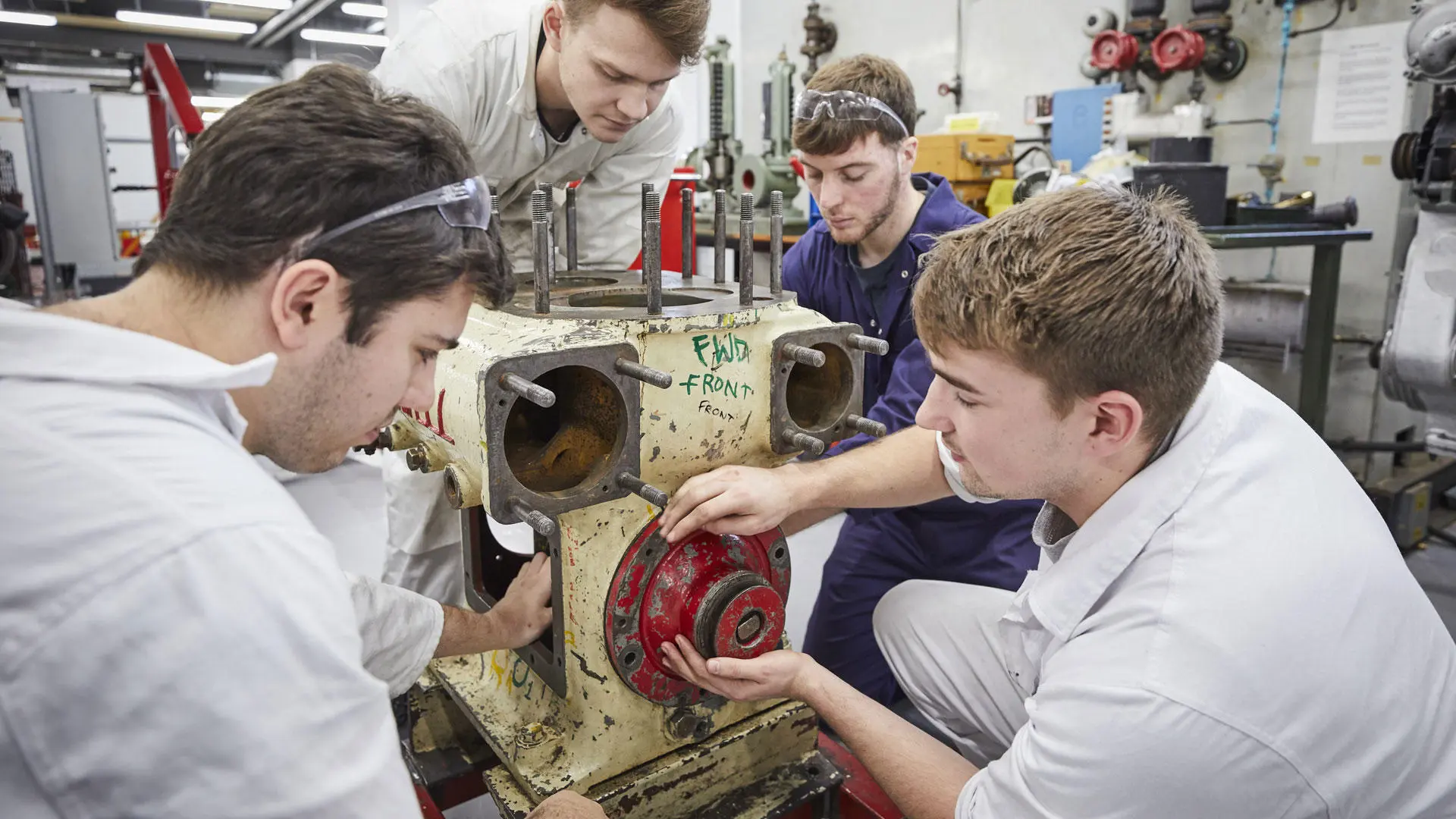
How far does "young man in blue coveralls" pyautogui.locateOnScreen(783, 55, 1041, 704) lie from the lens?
1.69 m

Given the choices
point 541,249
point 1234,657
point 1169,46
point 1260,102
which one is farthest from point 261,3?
point 1234,657

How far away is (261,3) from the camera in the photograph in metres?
8.28

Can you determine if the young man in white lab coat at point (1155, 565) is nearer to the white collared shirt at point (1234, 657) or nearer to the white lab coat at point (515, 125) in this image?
the white collared shirt at point (1234, 657)

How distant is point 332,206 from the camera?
68 centimetres

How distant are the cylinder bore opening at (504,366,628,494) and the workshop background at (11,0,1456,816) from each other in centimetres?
72

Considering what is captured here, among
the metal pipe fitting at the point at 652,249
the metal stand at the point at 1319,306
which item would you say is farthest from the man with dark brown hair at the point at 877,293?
the metal stand at the point at 1319,306

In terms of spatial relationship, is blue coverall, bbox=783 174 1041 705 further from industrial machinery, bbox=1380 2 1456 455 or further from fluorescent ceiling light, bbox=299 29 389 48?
fluorescent ceiling light, bbox=299 29 389 48

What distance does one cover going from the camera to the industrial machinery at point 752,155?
3914 millimetres

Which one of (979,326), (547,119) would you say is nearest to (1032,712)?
(979,326)

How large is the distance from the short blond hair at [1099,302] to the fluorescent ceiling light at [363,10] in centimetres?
937

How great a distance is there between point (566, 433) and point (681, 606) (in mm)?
258

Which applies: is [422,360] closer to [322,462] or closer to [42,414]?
[322,462]

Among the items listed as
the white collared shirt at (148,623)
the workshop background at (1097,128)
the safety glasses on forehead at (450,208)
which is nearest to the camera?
the white collared shirt at (148,623)

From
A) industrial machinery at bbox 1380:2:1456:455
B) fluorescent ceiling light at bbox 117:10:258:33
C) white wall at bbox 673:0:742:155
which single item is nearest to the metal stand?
industrial machinery at bbox 1380:2:1456:455
